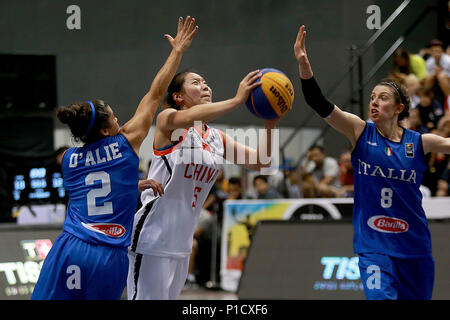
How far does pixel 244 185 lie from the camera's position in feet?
35.7

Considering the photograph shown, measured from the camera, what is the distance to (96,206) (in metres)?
4.06

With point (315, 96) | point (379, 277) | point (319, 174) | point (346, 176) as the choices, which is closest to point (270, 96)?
point (315, 96)

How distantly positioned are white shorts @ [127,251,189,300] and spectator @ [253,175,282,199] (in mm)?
5400

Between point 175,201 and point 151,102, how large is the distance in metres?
0.71

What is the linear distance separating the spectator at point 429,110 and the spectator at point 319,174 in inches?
58.3

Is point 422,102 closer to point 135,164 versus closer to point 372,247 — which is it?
point 372,247

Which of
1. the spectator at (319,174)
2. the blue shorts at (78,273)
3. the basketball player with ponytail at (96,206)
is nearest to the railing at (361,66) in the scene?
the spectator at (319,174)

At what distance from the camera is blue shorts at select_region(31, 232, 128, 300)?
12.8 feet

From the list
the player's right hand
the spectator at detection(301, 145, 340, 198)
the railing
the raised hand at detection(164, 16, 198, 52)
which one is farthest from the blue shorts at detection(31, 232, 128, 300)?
the railing

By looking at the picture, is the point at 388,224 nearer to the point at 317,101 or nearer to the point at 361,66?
the point at 317,101

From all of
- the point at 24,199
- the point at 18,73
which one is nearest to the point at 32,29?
the point at 18,73

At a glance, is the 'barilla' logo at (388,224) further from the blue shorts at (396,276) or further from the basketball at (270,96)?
the basketball at (270,96)

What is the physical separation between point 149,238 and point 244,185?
6.43m

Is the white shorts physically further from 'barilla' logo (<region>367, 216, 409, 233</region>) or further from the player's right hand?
'barilla' logo (<region>367, 216, 409, 233</region>)
